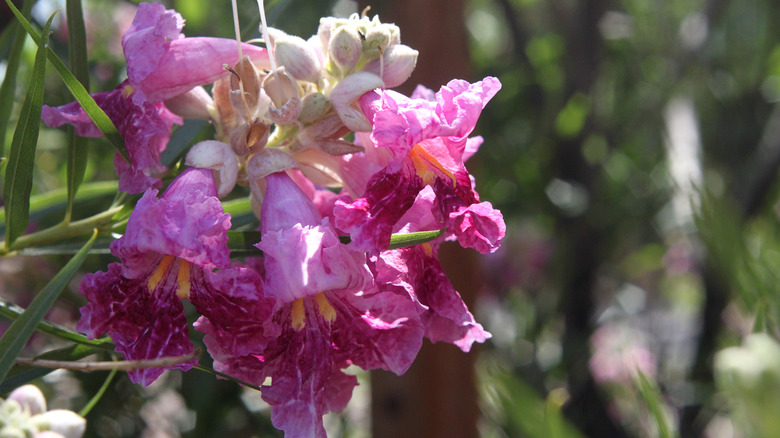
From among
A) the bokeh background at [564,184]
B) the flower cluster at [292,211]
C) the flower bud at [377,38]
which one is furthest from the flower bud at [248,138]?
the bokeh background at [564,184]

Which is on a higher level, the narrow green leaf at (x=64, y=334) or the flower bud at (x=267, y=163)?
the flower bud at (x=267, y=163)

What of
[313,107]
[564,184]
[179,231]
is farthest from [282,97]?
[564,184]

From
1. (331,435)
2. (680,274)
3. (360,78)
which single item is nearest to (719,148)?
(680,274)

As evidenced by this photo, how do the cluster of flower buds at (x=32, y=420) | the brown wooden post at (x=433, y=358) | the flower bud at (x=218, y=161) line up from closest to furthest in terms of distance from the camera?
the cluster of flower buds at (x=32, y=420) → the flower bud at (x=218, y=161) → the brown wooden post at (x=433, y=358)

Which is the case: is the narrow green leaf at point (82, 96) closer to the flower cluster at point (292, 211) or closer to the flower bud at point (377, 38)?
the flower cluster at point (292, 211)

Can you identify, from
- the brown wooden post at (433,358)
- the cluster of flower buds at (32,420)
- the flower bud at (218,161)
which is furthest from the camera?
the brown wooden post at (433,358)

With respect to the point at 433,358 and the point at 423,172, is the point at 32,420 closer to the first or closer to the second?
the point at 423,172
